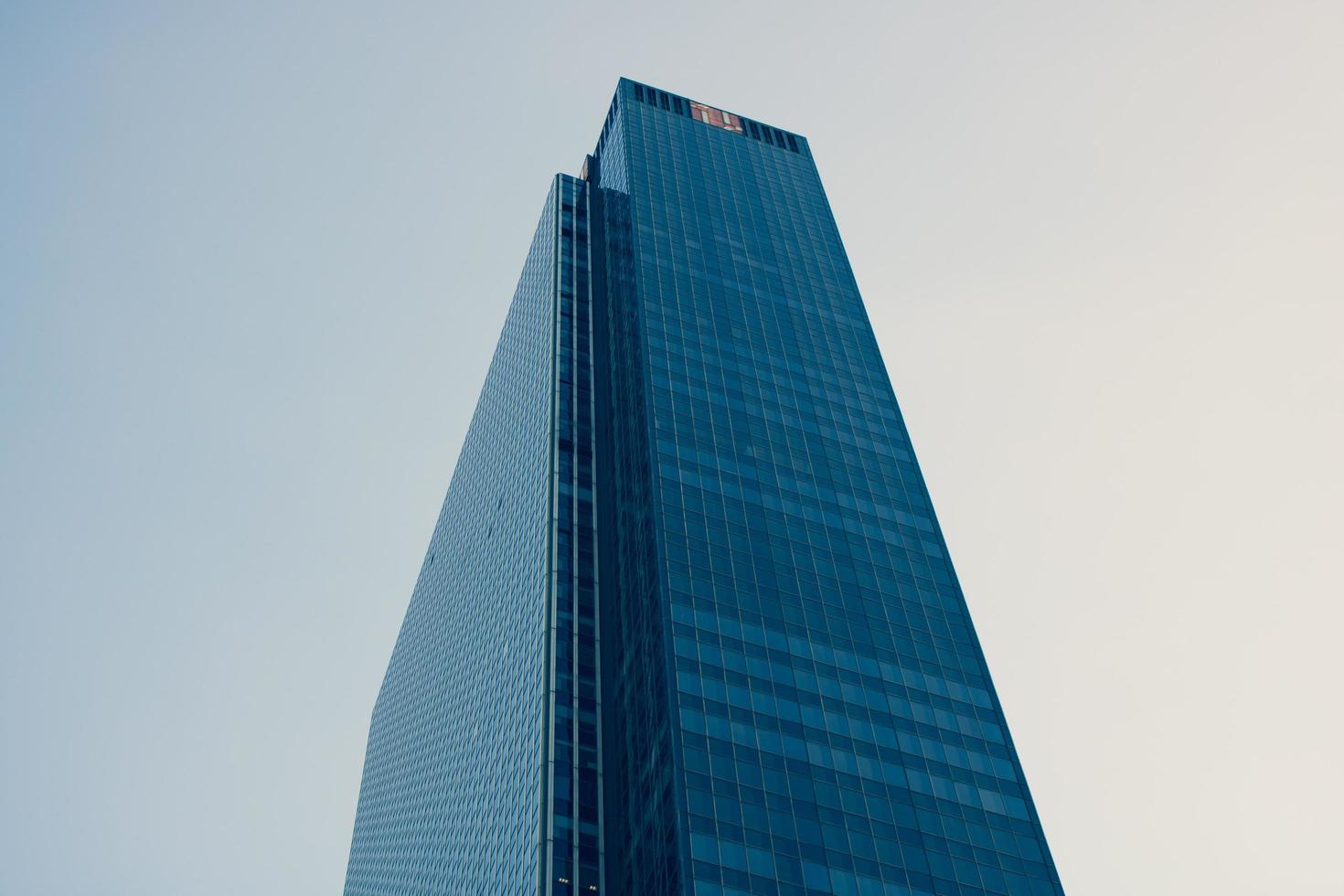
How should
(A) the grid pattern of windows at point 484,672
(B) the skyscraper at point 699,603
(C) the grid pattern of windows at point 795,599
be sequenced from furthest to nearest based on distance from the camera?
(A) the grid pattern of windows at point 484,672, (B) the skyscraper at point 699,603, (C) the grid pattern of windows at point 795,599

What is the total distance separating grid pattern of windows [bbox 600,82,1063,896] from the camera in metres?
77.6

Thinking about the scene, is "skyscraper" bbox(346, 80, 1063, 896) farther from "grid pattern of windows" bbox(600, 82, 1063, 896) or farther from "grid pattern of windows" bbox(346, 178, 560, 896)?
"grid pattern of windows" bbox(346, 178, 560, 896)

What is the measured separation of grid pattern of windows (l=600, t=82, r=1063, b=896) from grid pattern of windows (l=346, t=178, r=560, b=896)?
10007 millimetres

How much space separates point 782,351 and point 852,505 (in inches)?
913

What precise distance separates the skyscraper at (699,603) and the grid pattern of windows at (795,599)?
9.0 inches

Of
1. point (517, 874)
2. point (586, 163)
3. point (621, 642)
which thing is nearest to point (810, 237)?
point (586, 163)

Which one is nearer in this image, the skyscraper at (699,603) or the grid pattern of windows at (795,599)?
the grid pattern of windows at (795,599)

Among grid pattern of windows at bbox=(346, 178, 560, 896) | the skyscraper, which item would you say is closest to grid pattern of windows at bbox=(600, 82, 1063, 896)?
the skyscraper

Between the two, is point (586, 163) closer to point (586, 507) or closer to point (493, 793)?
point (586, 507)

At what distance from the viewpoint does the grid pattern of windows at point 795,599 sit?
254 ft

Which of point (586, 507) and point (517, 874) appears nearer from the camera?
point (517, 874)

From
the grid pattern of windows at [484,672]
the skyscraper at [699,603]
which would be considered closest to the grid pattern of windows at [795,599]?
the skyscraper at [699,603]

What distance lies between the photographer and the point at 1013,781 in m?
86.6

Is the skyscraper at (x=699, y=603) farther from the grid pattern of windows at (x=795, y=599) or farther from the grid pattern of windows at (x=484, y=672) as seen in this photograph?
the grid pattern of windows at (x=484, y=672)
